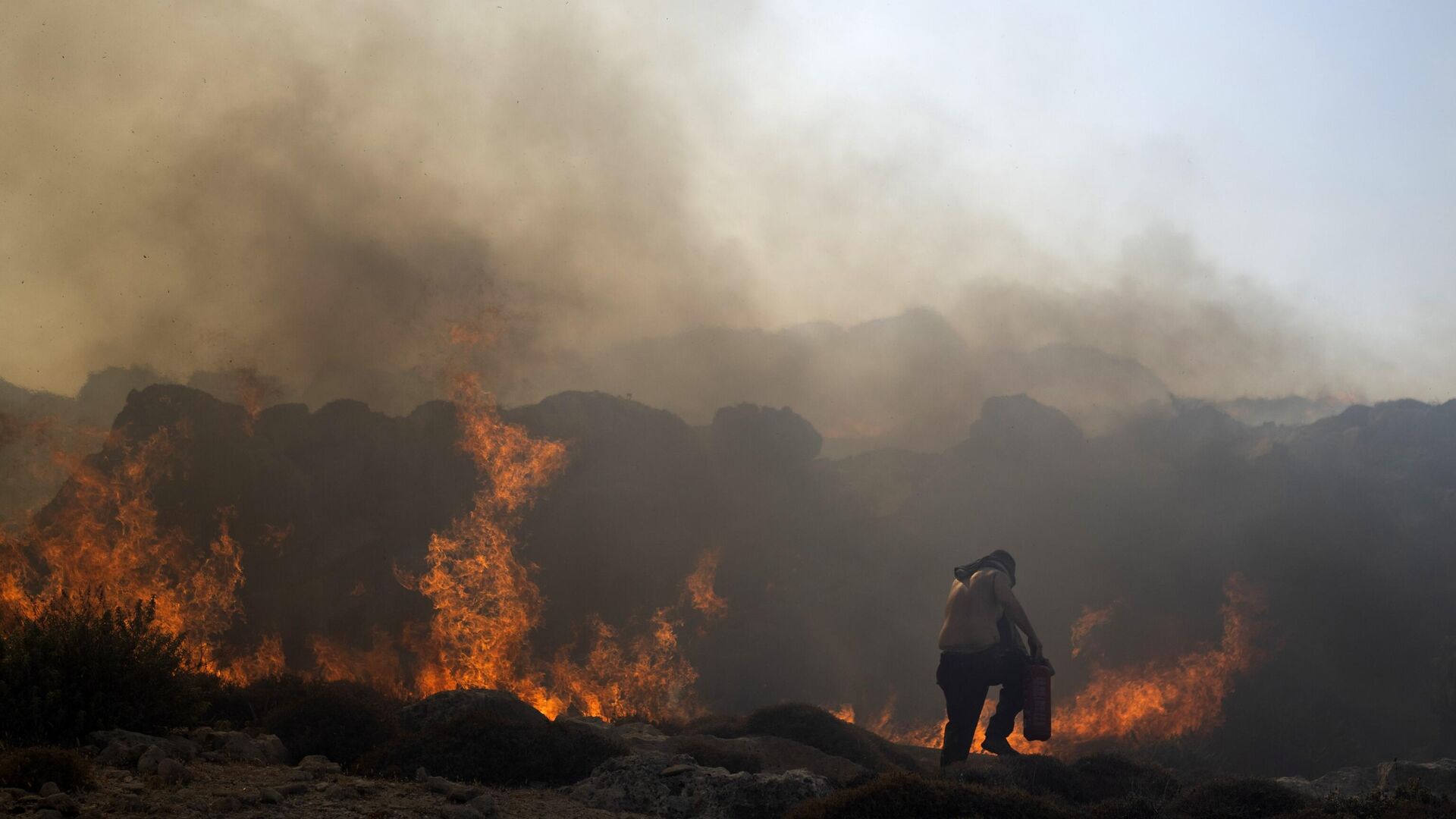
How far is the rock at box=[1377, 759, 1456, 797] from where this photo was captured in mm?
12680

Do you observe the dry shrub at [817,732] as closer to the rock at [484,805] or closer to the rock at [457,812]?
the rock at [484,805]

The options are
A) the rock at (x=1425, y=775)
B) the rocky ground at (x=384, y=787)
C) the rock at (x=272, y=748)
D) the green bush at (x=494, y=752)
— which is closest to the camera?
the rocky ground at (x=384, y=787)

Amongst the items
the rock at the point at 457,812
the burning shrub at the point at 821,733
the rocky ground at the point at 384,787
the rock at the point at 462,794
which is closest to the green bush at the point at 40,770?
the rocky ground at the point at 384,787

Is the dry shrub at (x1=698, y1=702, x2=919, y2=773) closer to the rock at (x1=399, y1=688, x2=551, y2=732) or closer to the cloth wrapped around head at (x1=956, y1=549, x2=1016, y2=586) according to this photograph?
the cloth wrapped around head at (x1=956, y1=549, x2=1016, y2=586)

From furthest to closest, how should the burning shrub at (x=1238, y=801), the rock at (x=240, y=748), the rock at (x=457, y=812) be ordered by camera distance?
the rock at (x=240, y=748), the burning shrub at (x=1238, y=801), the rock at (x=457, y=812)

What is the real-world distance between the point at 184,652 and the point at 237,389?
23412mm

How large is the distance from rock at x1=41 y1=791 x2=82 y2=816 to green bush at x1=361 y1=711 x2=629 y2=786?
12.8ft

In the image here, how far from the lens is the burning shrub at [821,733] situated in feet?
47.6

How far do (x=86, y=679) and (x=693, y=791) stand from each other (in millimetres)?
6565

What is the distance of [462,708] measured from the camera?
13.4 m

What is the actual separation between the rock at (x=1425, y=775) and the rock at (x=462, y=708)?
1169cm

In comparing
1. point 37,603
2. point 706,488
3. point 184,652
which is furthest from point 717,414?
point 184,652

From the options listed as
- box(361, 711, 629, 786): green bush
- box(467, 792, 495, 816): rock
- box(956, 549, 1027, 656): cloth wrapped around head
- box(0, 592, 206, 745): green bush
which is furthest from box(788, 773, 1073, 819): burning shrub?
box(0, 592, 206, 745): green bush

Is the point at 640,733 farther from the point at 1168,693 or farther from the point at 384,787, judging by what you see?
the point at 1168,693
